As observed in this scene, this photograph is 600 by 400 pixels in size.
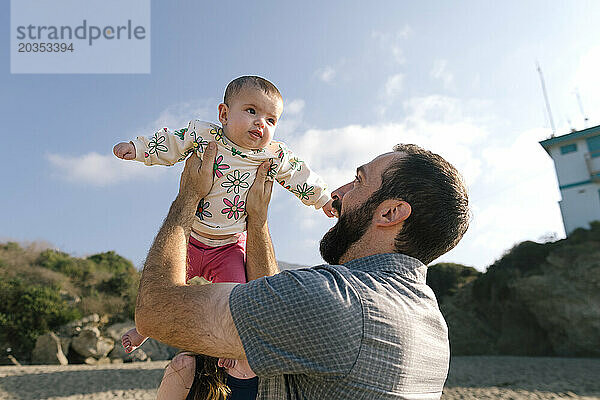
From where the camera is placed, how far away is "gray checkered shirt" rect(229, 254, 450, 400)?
1.30 m

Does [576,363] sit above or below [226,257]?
below

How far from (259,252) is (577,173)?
2232 cm

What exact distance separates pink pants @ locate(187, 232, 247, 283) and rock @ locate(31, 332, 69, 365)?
53.0 feet

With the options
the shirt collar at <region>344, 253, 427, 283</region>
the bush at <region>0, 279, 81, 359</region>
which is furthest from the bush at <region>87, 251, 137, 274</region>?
the shirt collar at <region>344, 253, 427, 283</region>

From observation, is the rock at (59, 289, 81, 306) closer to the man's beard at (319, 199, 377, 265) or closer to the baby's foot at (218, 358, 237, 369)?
the baby's foot at (218, 358, 237, 369)

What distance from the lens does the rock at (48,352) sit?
15.7 meters

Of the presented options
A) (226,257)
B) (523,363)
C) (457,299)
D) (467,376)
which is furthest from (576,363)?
(226,257)

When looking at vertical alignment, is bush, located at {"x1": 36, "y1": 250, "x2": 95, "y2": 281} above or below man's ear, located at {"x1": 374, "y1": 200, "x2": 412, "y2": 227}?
above

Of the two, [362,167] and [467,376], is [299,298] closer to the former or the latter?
[362,167]

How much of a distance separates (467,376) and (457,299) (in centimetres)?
493

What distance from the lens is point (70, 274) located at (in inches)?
857

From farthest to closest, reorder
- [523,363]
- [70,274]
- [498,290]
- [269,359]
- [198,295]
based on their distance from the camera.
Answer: [70,274] < [498,290] < [523,363] < [198,295] < [269,359]

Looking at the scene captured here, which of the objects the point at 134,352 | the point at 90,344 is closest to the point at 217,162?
the point at 90,344

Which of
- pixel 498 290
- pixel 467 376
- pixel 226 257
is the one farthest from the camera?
pixel 498 290
